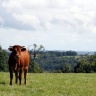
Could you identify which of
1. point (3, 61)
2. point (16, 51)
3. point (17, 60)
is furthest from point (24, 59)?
point (3, 61)

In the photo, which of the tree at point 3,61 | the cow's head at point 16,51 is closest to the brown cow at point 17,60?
the cow's head at point 16,51

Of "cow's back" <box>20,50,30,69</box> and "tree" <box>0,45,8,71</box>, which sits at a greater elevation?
"cow's back" <box>20,50,30,69</box>

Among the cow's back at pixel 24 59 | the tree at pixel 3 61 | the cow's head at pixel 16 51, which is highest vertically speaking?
the cow's head at pixel 16 51

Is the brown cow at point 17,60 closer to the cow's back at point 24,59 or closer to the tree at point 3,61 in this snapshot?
the cow's back at point 24,59

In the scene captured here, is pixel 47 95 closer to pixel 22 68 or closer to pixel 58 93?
pixel 58 93

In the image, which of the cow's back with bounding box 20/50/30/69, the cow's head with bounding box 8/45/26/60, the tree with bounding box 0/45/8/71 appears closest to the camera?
the cow's head with bounding box 8/45/26/60

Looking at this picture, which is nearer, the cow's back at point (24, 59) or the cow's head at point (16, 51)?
the cow's head at point (16, 51)

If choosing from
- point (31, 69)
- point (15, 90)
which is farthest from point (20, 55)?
point (31, 69)

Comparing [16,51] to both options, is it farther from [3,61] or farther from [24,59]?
[3,61]

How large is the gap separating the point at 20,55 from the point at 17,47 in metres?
0.84

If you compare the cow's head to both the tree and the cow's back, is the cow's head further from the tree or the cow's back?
the tree

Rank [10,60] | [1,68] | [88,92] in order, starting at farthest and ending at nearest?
[1,68]
[10,60]
[88,92]

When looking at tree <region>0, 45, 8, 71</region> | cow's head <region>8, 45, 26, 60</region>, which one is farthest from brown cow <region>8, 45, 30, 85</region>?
tree <region>0, 45, 8, 71</region>

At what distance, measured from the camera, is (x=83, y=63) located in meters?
105
